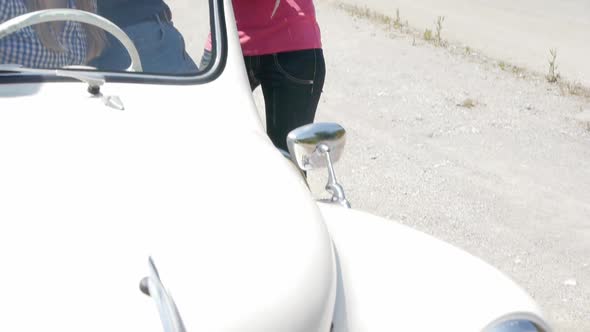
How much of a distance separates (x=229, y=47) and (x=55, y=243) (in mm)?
1101

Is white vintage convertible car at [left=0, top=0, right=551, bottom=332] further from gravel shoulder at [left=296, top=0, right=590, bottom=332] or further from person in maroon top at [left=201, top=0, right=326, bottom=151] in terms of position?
gravel shoulder at [left=296, top=0, right=590, bottom=332]

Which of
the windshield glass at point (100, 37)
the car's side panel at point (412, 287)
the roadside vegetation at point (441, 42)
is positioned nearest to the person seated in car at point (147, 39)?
the windshield glass at point (100, 37)

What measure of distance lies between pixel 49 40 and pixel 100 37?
0.14 m

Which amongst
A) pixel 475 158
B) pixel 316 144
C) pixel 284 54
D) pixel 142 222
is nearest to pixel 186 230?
pixel 142 222

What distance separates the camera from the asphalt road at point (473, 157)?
4.30 metres

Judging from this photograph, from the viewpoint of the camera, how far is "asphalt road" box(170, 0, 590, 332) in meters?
4.30

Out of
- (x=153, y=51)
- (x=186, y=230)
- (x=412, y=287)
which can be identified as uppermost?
(x=153, y=51)

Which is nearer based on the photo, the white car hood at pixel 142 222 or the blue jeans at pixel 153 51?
the white car hood at pixel 142 222

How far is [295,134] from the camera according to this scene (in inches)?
101

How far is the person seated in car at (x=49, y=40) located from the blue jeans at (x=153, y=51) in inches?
1.4

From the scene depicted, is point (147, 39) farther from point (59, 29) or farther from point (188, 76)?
point (59, 29)

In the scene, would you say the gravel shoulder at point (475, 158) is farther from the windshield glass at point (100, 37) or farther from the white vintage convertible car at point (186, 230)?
the windshield glass at point (100, 37)

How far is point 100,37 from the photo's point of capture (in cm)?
251

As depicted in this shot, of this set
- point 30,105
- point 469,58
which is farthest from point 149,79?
point 469,58
